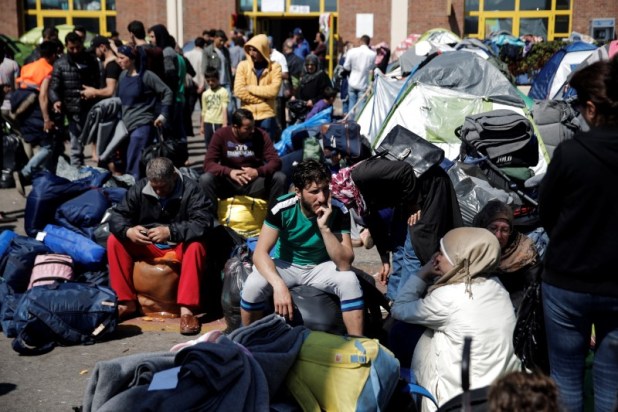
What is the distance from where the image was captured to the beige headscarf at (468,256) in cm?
456

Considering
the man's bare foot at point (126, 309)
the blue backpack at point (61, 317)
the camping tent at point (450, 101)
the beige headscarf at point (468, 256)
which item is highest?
the camping tent at point (450, 101)

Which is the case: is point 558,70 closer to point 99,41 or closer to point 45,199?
point 99,41

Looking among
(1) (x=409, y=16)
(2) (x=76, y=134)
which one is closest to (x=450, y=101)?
(2) (x=76, y=134)

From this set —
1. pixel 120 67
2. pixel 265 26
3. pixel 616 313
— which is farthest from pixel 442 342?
pixel 265 26

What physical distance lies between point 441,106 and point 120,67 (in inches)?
152

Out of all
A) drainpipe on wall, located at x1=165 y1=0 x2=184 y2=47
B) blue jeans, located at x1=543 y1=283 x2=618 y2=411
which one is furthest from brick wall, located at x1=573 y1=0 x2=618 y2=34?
blue jeans, located at x1=543 y1=283 x2=618 y2=411

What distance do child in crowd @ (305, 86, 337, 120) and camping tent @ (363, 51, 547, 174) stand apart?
1.97m

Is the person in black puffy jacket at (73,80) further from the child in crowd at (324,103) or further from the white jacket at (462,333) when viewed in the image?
the white jacket at (462,333)

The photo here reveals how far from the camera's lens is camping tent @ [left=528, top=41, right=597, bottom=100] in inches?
549

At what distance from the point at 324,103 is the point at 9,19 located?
17213 millimetres

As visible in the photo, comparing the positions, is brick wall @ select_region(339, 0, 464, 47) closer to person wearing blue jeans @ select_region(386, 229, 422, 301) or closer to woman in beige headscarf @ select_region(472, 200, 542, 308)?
person wearing blue jeans @ select_region(386, 229, 422, 301)

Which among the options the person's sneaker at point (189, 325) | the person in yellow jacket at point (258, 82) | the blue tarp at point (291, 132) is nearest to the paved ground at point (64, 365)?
the person's sneaker at point (189, 325)

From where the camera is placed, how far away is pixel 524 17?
2642cm

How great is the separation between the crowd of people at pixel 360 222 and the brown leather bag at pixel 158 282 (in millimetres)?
66
